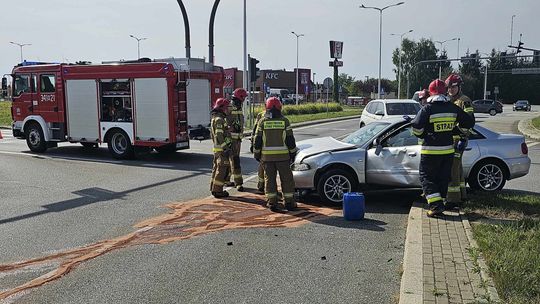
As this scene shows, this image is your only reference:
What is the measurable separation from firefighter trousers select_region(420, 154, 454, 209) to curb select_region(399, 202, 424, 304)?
1.89ft

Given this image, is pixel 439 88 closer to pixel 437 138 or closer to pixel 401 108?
pixel 437 138

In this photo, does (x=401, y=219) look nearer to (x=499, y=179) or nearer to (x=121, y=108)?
(x=499, y=179)

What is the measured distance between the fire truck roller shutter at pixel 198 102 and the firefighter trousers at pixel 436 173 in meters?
8.99

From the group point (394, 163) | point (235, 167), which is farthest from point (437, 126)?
point (235, 167)

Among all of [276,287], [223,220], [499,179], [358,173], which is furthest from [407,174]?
[276,287]

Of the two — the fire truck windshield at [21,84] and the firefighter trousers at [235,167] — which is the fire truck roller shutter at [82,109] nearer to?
the fire truck windshield at [21,84]

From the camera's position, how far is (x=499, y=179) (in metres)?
8.70

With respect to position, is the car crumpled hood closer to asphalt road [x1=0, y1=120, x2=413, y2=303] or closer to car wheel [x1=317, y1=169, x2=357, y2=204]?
car wheel [x1=317, y1=169, x2=357, y2=204]

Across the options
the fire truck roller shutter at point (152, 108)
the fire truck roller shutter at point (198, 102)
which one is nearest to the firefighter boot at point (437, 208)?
the fire truck roller shutter at point (152, 108)

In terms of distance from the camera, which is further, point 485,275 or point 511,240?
point 511,240

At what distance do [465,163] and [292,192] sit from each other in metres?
2.99

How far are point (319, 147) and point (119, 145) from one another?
7975 mm

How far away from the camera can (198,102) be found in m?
15.2

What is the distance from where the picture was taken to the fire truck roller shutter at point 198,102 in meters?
14.9
